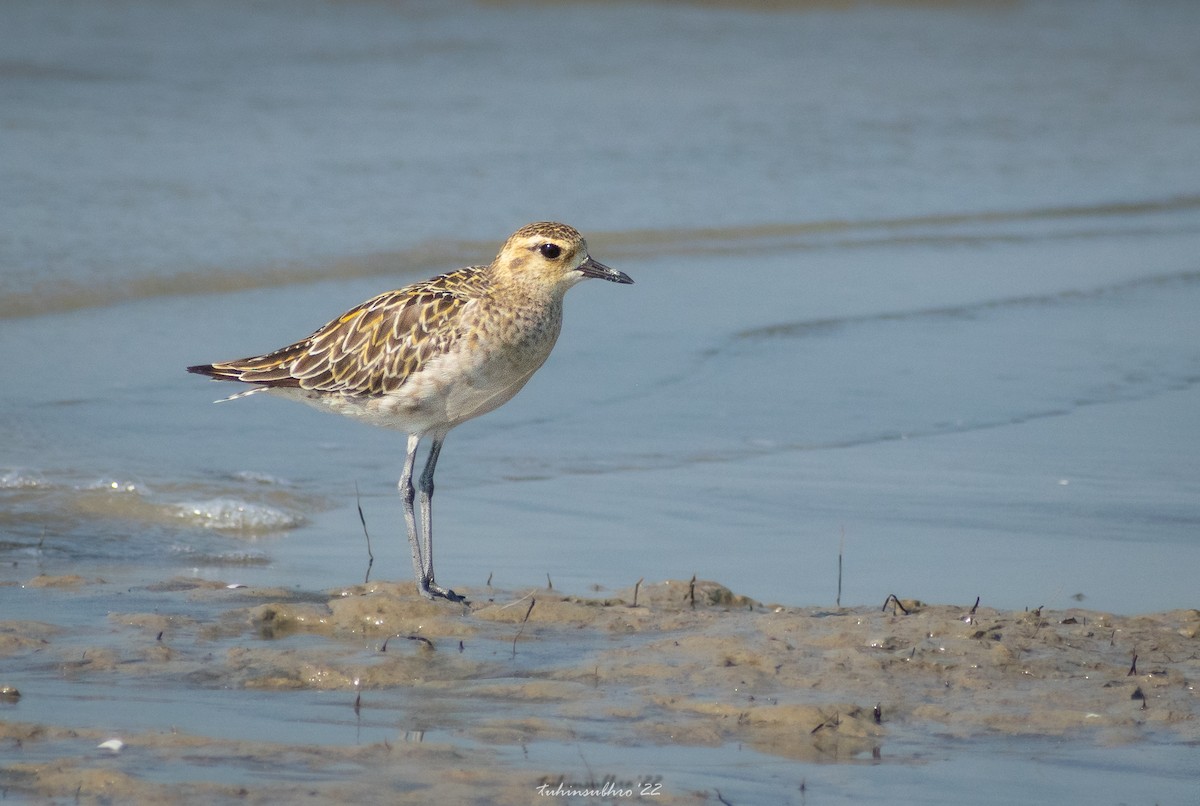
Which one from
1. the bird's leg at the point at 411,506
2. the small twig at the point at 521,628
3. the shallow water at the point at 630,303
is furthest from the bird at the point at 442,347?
the shallow water at the point at 630,303

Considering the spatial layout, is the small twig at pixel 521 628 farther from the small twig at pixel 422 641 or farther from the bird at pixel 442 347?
the bird at pixel 442 347

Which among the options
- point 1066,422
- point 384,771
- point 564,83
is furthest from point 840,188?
point 384,771

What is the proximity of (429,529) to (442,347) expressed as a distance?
79 cm

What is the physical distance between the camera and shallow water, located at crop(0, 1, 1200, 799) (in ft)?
26.7

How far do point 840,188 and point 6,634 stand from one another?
1285cm

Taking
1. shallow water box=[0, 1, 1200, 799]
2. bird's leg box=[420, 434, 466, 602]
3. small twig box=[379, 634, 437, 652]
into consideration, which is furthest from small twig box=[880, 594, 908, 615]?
small twig box=[379, 634, 437, 652]

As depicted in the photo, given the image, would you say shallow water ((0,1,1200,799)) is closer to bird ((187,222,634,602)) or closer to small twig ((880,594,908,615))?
small twig ((880,594,908,615))

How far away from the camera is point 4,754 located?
16.4 ft

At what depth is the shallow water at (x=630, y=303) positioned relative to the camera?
8.13 meters

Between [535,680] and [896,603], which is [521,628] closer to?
[535,680]

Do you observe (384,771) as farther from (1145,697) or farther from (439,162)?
(439,162)

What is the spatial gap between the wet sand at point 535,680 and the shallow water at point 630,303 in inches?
11.7

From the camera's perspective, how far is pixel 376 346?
7531 mm

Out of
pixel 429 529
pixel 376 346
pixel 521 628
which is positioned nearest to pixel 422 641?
pixel 521 628
